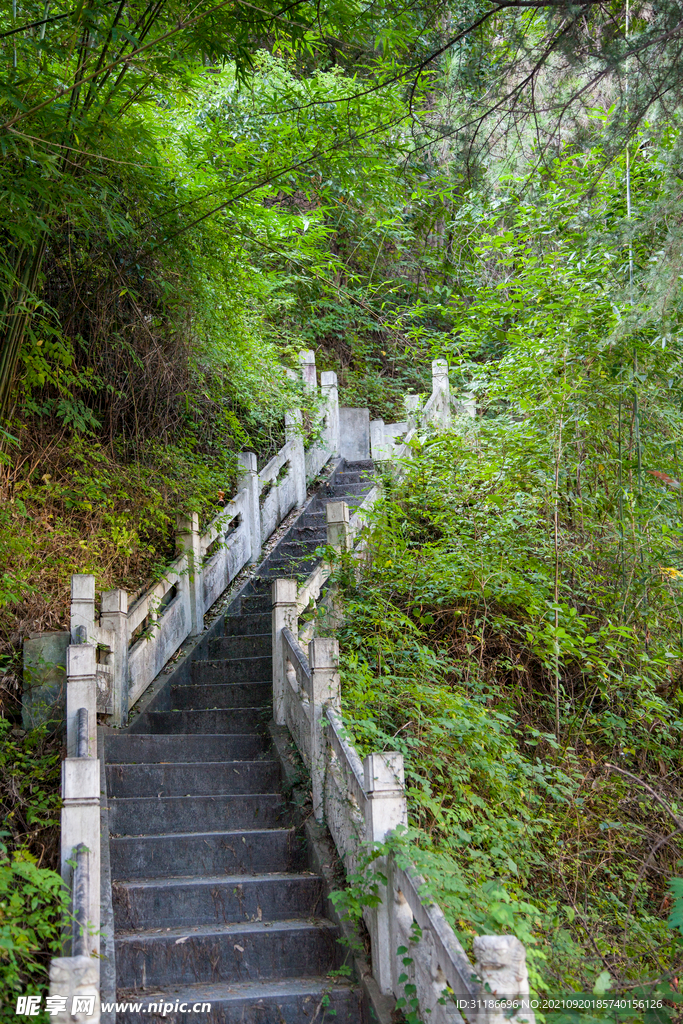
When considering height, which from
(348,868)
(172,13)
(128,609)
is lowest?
(348,868)

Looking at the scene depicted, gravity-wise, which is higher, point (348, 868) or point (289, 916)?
point (348, 868)

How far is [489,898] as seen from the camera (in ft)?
13.8

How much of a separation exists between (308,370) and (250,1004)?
9545 mm

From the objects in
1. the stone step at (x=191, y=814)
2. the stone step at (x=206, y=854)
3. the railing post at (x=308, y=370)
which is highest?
the railing post at (x=308, y=370)

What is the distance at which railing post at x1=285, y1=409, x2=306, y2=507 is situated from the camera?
1125 cm

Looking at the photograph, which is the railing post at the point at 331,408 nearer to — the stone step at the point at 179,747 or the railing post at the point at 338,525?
the railing post at the point at 338,525

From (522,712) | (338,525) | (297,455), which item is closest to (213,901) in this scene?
(522,712)

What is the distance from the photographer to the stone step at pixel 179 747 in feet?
20.7

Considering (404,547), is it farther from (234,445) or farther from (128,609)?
(234,445)

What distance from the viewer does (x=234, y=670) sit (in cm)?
800

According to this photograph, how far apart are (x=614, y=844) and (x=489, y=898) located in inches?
77.8

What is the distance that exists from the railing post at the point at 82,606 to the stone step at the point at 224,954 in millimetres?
2240

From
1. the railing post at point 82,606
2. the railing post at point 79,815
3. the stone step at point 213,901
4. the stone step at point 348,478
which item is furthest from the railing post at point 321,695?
the stone step at point 348,478

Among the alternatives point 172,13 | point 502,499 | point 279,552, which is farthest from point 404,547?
point 172,13
